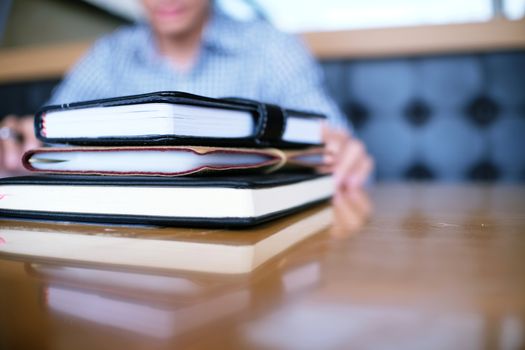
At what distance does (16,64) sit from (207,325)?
1.20 m

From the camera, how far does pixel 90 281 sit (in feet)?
0.46

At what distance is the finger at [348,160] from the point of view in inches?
21.5

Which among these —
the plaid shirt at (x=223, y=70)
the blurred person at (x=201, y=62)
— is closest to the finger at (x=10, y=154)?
the blurred person at (x=201, y=62)

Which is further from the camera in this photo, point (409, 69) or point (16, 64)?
point (16, 64)

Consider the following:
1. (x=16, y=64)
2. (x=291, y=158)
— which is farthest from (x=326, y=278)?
(x=16, y=64)

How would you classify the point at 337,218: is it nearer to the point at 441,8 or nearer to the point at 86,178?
the point at 86,178

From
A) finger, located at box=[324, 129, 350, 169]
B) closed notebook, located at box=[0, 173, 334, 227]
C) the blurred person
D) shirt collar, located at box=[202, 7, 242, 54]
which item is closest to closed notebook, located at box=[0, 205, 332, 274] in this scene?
closed notebook, located at box=[0, 173, 334, 227]

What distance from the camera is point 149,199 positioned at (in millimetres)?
225

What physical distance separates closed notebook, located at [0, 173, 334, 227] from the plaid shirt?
59 centimetres

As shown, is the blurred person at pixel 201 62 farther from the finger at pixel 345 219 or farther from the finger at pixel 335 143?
the finger at pixel 345 219

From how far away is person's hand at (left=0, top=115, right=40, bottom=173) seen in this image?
65cm

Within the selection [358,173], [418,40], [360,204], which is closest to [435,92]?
[418,40]

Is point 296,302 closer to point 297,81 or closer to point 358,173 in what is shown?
point 358,173

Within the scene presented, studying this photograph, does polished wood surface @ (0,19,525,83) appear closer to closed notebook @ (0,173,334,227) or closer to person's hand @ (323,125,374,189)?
person's hand @ (323,125,374,189)
